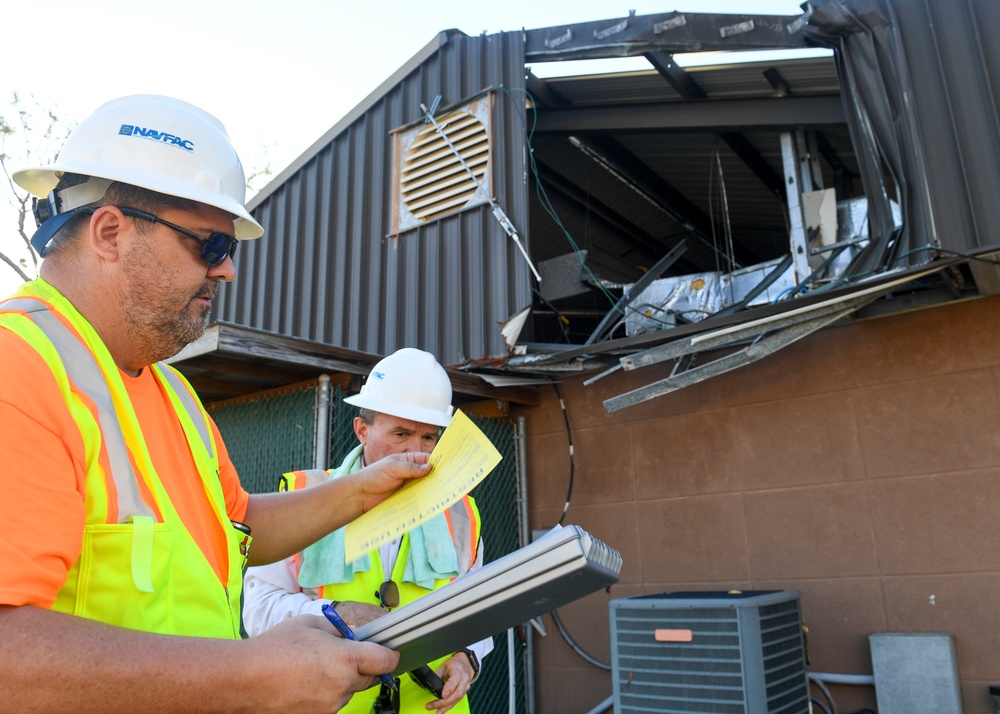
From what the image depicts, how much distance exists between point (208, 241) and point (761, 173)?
6.69m

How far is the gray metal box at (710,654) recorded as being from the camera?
4.06 metres

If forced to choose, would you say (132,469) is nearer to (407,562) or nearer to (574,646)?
(407,562)

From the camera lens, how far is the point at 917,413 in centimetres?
498

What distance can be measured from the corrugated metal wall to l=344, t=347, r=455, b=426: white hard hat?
3.07 metres

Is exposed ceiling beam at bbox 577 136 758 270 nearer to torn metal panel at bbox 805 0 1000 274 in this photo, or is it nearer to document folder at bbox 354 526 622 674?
torn metal panel at bbox 805 0 1000 274

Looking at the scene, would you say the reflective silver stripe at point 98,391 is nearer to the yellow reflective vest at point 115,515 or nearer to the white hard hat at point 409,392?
the yellow reflective vest at point 115,515

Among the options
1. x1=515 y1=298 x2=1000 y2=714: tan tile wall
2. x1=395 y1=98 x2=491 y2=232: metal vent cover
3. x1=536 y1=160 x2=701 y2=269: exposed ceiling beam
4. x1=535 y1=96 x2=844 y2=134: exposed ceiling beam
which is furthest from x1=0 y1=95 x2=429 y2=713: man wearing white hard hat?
x1=536 y1=160 x2=701 y2=269: exposed ceiling beam

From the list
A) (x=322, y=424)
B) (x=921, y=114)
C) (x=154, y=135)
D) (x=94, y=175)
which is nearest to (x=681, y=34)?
(x=921, y=114)

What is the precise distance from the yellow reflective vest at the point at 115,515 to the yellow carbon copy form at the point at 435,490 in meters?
0.42

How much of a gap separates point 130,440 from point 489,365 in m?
4.88

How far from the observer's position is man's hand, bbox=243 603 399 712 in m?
1.11

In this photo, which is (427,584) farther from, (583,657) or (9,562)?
(583,657)

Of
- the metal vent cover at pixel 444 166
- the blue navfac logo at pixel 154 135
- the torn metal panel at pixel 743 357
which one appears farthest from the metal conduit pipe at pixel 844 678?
the blue navfac logo at pixel 154 135

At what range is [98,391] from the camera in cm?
129
